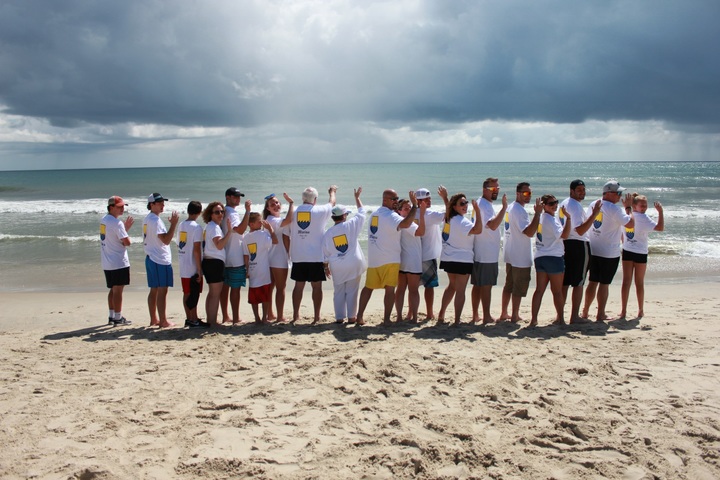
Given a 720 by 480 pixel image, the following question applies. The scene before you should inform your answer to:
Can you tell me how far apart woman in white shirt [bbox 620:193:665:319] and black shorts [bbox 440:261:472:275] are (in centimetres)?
228

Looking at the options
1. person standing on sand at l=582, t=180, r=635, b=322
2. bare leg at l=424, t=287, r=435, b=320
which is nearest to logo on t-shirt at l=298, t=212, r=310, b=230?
bare leg at l=424, t=287, r=435, b=320

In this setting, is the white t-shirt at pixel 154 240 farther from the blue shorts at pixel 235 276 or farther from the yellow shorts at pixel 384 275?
the yellow shorts at pixel 384 275

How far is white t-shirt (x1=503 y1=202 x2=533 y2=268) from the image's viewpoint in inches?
278

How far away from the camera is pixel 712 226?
1908 centimetres

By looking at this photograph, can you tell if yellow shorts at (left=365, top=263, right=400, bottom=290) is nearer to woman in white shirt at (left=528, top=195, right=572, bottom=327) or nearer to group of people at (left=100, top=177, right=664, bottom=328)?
group of people at (left=100, top=177, right=664, bottom=328)

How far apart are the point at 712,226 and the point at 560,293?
15.3 metres

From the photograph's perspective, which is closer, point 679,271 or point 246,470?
point 246,470

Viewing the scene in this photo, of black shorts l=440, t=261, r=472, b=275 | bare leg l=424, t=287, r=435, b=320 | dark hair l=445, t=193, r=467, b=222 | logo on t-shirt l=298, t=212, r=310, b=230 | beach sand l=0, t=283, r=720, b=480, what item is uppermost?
dark hair l=445, t=193, r=467, b=222

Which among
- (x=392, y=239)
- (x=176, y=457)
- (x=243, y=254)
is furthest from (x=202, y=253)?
(x=176, y=457)

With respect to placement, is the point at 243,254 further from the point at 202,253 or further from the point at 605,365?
the point at 605,365

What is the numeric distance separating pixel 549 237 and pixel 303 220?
319 cm

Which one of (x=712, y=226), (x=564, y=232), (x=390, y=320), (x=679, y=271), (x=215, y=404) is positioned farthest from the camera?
(x=712, y=226)

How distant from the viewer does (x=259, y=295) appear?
7.47 m

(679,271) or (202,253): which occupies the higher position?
(202,253)
